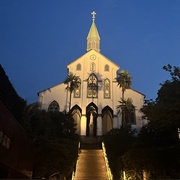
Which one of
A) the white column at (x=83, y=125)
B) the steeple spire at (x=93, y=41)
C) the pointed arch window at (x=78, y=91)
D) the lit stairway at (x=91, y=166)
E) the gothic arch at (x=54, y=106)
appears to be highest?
the steeple spire at (x=93, y=41)

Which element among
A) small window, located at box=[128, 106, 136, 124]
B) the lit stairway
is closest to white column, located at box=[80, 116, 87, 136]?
small window, located at box=[128, 106, 136, 124]

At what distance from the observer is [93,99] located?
44062mm

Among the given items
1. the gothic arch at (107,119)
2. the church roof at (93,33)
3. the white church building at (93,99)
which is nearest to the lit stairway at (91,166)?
the white church building at (93,99)

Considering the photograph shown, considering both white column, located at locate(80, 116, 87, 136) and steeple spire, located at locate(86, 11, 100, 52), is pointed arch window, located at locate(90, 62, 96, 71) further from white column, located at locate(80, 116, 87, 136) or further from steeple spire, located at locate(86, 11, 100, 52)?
white column, located at locate(80, 116, 87, 136)

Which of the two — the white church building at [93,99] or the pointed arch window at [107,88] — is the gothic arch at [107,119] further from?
the pointed arch window at [107,88]

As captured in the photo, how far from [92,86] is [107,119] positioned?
6143 millimetres

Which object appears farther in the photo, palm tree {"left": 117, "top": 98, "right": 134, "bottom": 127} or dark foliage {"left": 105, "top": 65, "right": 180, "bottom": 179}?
palm tree {"left": 117, "top": 98, "right": 134, "bottom": 127}

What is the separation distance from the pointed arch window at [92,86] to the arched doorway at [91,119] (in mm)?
1640

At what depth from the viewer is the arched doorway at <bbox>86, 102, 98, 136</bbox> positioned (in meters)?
42.1

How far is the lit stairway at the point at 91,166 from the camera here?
64.8 feet

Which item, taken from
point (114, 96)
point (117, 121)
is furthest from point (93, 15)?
point (117, 121)

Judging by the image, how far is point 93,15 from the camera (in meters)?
58.2

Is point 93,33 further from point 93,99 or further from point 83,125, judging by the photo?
point 83,125

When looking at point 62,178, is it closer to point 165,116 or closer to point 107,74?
point 165,116
